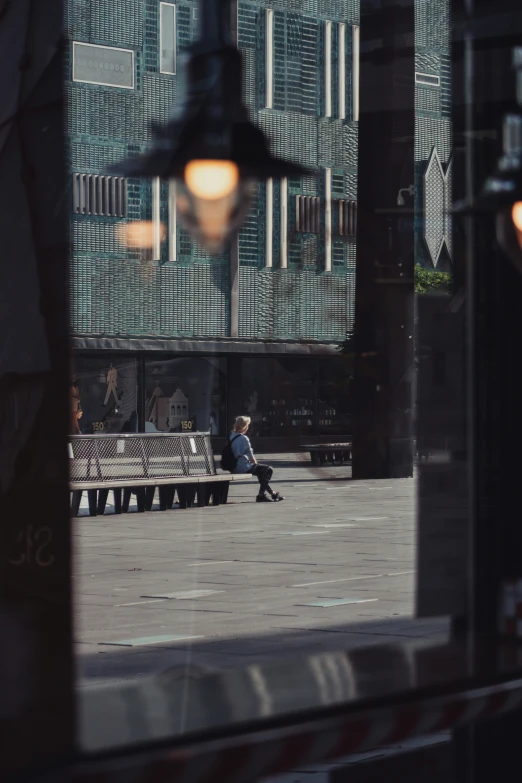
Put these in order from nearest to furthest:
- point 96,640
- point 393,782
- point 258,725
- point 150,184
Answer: point 258,725 → point 150,184 → point 393,782 → point 96,640

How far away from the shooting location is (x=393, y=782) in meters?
5.51

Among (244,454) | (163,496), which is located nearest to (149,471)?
(163,496)

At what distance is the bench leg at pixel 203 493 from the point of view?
17.2 metres

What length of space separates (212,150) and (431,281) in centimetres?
151

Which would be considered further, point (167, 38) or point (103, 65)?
point (167, 38)

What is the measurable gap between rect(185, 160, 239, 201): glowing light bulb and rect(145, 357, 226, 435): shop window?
0.75 m

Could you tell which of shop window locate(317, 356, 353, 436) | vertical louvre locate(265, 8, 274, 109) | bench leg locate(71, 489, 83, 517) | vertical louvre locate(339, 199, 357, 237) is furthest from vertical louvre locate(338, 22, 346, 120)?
bench leg locate(71, 489, 83, 517)

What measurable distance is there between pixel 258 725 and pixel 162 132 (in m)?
2.11

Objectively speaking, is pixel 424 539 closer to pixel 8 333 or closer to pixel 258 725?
pixel 258 725

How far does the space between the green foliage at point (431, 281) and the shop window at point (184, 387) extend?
864 mm

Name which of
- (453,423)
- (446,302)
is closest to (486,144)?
(446,302)

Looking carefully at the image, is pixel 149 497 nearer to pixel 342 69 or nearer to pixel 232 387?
pixel 232 387

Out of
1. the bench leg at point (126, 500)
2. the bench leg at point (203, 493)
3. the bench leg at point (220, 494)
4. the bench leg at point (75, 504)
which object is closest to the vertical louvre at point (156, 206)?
the bench leg at point (75, 504)

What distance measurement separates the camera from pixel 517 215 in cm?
560
